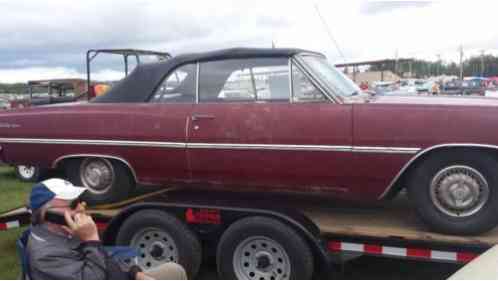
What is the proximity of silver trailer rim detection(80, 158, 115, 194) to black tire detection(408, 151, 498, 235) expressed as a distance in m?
2.55

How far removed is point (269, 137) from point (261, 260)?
0.92 m

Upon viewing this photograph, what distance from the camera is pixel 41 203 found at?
268 centimetres

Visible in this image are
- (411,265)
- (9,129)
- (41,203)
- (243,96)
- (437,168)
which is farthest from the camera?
(9,129)

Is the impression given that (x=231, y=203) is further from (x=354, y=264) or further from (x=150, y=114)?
(x=354, y=264)

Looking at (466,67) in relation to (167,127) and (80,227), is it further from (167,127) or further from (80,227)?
(80,227)

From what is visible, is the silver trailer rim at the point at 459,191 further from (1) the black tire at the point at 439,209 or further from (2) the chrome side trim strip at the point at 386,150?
(2) the chrome side trim strip at the point at 386,150

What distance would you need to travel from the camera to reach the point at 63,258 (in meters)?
2.59

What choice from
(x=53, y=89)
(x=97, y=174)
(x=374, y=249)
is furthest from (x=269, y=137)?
(x=53, y=89)

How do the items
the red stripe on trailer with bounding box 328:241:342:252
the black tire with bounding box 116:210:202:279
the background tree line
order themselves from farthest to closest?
the background tree line
the black tire with bounding box 116:210:202:279
the red stripe on trailer with bounding box 328:241:342:252

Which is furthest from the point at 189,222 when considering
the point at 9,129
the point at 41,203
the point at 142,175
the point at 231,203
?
the point at 9,129

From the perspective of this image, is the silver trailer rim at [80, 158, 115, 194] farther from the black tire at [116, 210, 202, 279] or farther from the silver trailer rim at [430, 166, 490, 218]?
the silver trailer rim at [430, 166, 490, 218]

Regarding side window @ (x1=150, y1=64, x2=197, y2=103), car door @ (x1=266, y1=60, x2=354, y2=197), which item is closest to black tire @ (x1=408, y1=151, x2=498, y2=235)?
car door @ (x1=266, y1=60, x2=354, y2=197)

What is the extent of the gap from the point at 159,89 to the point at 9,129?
1.58 meters

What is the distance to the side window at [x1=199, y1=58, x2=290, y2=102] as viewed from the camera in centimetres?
430
